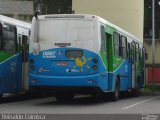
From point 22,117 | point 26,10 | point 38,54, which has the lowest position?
point 22,117

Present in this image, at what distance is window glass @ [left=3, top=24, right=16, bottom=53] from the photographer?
21.2 m

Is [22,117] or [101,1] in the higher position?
[101,1]

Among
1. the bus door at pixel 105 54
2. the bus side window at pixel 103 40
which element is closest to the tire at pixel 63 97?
the bus door at pixel 105 54

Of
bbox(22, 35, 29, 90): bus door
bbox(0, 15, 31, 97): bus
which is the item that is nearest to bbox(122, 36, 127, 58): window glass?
bbox(0, 15, 31, 97): bus

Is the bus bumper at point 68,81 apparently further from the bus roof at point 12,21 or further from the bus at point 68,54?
the bus roof at point 12,21

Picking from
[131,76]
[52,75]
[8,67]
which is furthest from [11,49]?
[131,76]

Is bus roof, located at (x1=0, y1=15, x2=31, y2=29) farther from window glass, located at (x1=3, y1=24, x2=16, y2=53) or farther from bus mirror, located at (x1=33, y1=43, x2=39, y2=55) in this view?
bus mirror, located at (x1=33, y1=43, x2=39, y2=55)

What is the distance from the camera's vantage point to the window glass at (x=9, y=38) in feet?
69.7

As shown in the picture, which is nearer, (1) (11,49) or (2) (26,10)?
(1) (11,49)

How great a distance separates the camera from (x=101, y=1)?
1721 inches

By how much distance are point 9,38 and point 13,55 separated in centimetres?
71

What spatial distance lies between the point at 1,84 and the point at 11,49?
1.66 metres

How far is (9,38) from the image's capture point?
21766 mm

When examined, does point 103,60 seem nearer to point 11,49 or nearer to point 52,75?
point 52,75
